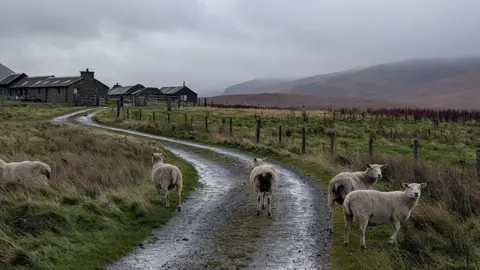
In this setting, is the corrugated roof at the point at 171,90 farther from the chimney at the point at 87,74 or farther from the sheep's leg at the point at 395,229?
the sheep's leg at the point at 395,229

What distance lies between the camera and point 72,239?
34.2 ft

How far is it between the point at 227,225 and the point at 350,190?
3351 mm

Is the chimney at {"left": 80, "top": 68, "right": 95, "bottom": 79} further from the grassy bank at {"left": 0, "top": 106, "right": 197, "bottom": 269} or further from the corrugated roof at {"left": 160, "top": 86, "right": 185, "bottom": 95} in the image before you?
the grassy bank at {"left": 0, "top": 106, "right": 197, "bottom": 269}

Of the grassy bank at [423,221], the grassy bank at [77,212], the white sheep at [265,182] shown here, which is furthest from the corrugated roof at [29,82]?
the white sheep at [265,182]

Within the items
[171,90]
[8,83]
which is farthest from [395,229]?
[171,90]

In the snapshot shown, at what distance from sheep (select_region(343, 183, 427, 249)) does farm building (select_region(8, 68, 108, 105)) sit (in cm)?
8092

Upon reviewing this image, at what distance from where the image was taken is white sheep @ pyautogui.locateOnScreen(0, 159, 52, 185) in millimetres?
14555

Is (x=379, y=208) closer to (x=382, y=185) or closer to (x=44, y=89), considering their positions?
(x=382, y=185)

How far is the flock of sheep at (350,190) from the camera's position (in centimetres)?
1040

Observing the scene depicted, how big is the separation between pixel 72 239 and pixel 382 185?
11164mm

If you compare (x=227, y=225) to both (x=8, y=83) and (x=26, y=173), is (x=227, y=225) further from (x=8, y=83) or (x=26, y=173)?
(x=8, y=83)

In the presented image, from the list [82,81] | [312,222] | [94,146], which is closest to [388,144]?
[94,146]

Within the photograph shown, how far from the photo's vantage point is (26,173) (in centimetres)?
1477

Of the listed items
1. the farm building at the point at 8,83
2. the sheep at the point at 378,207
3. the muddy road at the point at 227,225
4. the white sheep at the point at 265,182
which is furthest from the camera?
the farm building at the point at 8,83
